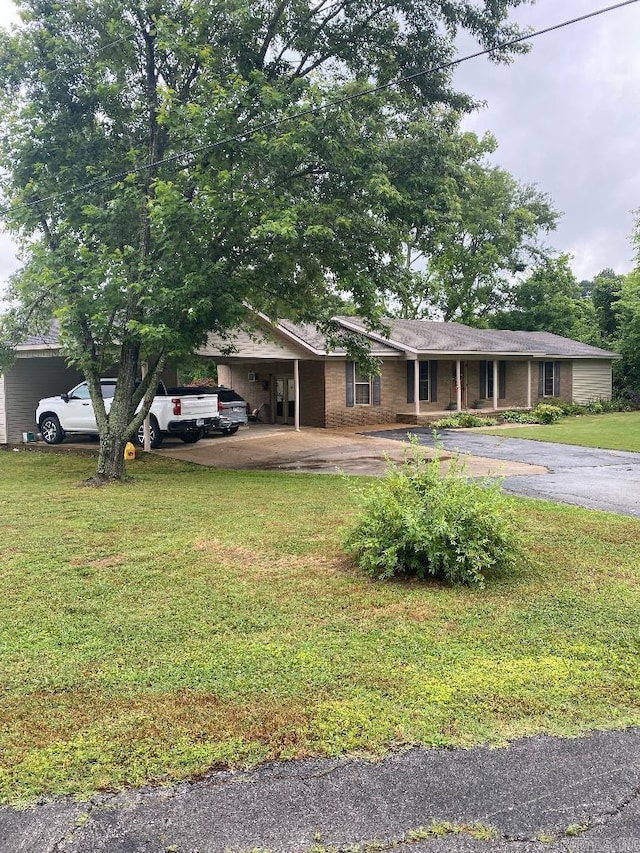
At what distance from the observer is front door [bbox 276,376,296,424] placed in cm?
2408

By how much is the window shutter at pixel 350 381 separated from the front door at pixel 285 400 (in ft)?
6.79

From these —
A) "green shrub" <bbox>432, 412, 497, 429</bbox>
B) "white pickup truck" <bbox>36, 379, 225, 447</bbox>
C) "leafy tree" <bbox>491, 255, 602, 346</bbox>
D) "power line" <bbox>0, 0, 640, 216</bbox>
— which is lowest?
"green shrub" <bbox>432, 412, 497, 429</bbox>

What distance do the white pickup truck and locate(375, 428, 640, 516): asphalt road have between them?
5.97 metres

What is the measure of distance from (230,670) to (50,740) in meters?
1.08

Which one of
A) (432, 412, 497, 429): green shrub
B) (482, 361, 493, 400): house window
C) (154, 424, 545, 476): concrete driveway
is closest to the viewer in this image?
(154, 424, 545, 476): concrete driveway

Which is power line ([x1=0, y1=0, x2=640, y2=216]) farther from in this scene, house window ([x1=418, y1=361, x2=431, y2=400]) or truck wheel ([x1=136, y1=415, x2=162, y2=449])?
house window ([x1=418, y1=361, x2=431, y2=400])

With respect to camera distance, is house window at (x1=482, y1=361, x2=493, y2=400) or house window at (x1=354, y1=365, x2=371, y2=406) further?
house window at (x1=482, y1=361, x2=493, y2=400)

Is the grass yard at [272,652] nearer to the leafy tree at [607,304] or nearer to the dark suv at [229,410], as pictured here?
the dark suv at [229,410]

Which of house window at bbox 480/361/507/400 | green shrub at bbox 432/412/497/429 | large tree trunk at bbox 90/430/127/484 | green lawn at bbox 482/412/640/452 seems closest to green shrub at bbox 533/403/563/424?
green lawn at bbox 482/412/640/452

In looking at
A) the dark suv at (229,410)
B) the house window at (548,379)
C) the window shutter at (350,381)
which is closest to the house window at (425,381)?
the window shutter at (350,381)

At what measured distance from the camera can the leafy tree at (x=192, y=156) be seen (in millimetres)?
10352

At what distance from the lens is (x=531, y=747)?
3055mm

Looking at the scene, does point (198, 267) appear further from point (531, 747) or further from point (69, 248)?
point (531, 747)

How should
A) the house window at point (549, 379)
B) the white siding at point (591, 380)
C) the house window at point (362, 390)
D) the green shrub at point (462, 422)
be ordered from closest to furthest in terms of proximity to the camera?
1. the green shrub at point (462, 422)
2. the house window at point (362, 390)
3. the house window at point (549, 379)
4. the white siding at point (591, 380)
